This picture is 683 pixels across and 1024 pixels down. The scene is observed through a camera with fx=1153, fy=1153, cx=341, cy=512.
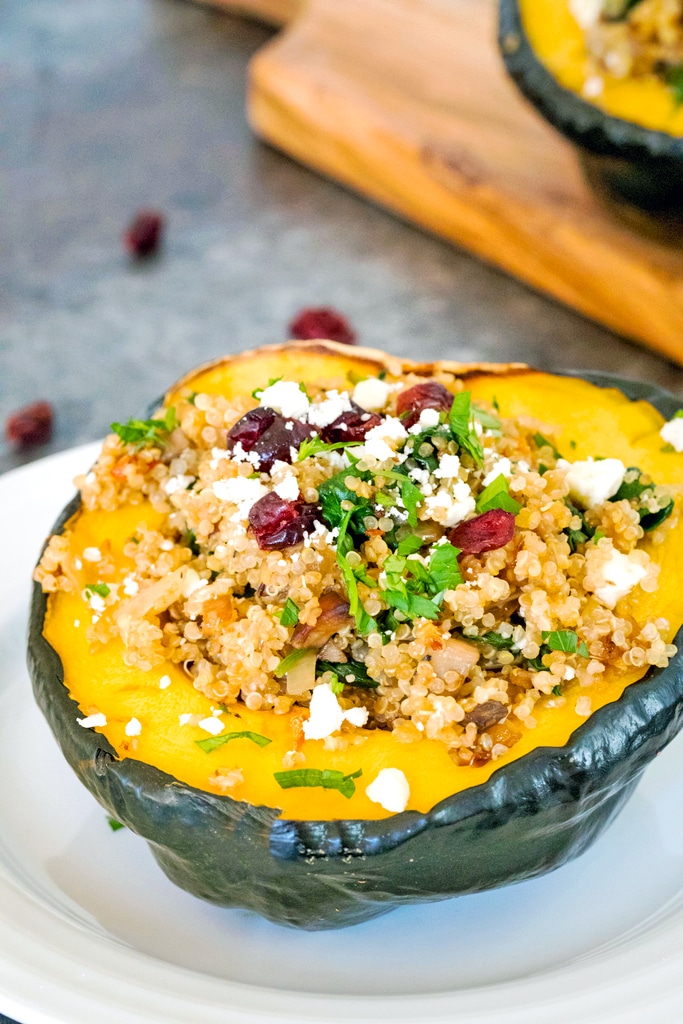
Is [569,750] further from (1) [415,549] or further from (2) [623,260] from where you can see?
(2) [623,260]

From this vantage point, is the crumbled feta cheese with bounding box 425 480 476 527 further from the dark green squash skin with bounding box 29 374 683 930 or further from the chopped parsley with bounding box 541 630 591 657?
the dark green squash skin with bounding box 29 374 683 930

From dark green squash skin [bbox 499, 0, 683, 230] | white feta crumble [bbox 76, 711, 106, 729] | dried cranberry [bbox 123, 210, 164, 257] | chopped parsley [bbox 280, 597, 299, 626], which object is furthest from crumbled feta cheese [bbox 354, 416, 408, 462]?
dried cranberry [bbox 123, 210, 164, 257]

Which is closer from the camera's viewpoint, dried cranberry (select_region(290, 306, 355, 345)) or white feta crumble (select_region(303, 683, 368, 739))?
white feta crumble (select_region(303, 683, 368, 739))

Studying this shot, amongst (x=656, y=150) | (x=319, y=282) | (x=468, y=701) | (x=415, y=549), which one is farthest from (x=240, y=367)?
(x=319, y=282)

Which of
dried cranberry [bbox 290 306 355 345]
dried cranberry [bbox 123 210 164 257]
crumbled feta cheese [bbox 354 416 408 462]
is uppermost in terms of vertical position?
crumbled feta cheese [bbox 354 416 408 462]

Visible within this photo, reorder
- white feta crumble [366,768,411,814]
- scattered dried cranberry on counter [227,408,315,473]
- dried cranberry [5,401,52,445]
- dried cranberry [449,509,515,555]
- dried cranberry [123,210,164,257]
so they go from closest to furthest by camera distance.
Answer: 1. white feta crumble [366,768,411,814]
2. dried cranberry [449,509,515,555]
3. scattered dried cranberry on counter [227,408,315,473]
4. dried cranberry [5,401,52,445]
5. dried cranberry [123,210,164,257]

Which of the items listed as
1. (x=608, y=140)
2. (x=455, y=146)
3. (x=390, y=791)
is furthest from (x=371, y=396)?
(x=455, y=146)

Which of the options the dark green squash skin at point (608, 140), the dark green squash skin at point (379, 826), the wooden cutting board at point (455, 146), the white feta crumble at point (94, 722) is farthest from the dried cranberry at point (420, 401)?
the wooden cutting board at point (455, 146)

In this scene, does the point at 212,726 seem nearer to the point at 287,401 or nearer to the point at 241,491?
the point at 241,491

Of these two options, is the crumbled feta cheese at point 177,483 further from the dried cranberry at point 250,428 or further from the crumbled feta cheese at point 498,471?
the crumbled feta cheese at point 498,471
